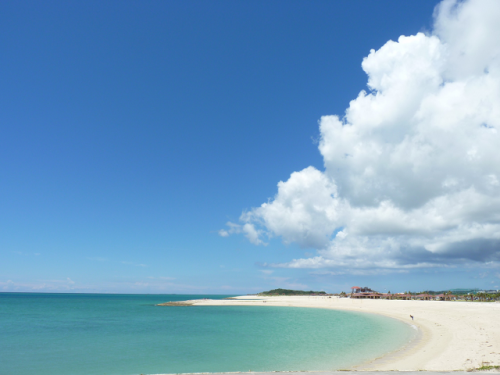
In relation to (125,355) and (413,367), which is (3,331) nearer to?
(125,355)

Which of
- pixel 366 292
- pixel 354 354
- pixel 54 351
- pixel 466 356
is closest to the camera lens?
pixel 466 356

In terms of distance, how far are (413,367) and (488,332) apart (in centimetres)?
1666

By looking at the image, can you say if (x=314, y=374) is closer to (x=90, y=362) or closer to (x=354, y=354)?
(x=354, y=354)

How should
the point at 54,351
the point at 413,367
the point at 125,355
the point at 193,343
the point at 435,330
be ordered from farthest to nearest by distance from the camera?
the point at 435,330
the point at 193,343
the point at 54,351
the point at 125,355
the point at 413,367

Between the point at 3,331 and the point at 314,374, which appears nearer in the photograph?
the point at 314,374

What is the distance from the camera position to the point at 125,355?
90.2 feet

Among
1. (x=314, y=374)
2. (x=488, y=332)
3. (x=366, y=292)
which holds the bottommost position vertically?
(x=366, y=292)

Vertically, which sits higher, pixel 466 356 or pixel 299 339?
pixel 466 356

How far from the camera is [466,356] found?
67.8ft

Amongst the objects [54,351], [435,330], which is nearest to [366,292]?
[435,330]

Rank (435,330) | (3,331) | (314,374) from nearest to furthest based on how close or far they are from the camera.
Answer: (314,374), (435,330), (3,331)

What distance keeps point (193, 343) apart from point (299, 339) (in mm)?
11697

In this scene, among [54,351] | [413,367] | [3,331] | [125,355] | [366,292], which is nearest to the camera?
[413,367]

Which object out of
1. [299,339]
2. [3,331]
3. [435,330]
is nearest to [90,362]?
[299,339]
